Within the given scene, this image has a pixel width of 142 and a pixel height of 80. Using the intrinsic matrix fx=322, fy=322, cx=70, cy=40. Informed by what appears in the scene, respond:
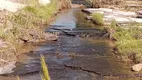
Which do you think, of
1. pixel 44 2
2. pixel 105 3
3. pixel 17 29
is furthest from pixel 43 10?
pixel 105 3

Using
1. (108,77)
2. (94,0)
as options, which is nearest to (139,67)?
(108,77)

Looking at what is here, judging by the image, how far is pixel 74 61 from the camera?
10711 millimetres

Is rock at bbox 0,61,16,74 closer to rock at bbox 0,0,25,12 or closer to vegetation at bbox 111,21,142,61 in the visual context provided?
vegetation at bbox 111,21,142,61

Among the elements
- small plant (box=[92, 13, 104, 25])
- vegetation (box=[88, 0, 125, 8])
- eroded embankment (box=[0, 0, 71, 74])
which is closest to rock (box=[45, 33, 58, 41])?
eroded embankment (box=[0, 0, 71, 74])

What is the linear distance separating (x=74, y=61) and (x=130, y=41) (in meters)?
2.88

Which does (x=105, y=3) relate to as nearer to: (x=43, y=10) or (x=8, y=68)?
(x=43, y=10)

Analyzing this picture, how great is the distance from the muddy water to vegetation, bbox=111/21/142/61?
0.45 metres

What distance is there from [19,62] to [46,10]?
9217 mm

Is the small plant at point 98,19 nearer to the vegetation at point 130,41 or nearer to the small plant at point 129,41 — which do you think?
the vegetation at point 130,41

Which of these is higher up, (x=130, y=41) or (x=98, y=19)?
(x=98, y=19)

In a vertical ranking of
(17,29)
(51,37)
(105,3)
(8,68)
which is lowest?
(8,68)

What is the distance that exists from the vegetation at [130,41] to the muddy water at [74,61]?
1.47 feet

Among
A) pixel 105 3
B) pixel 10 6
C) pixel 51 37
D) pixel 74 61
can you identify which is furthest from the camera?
pixel 105 3

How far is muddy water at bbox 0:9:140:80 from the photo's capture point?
30.6 feet
